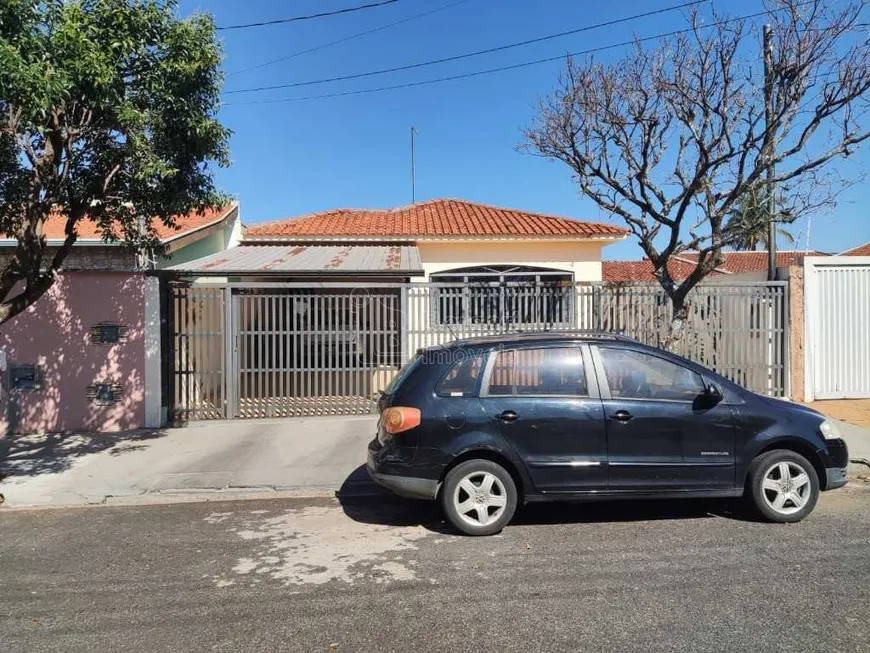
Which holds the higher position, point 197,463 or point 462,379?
point 462,379

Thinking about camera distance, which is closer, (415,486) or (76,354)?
(415,486)

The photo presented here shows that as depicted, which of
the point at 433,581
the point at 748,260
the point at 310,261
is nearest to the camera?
the point at 433,581

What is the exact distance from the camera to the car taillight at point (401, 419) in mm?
4555

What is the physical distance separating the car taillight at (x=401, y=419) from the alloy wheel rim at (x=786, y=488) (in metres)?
2.88

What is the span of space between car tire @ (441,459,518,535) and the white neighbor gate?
7.53 meters

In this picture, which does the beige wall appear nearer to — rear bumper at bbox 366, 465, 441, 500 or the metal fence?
the metal fence

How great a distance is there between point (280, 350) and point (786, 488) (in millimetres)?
6951

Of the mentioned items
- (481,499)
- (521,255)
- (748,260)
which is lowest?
(481,499)

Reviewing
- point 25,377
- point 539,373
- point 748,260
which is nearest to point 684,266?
point 748,260

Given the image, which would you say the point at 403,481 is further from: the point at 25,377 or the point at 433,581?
the point at 25,377

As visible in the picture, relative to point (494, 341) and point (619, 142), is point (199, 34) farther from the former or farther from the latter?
point (619, 142)

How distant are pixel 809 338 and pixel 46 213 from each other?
36.0 feet

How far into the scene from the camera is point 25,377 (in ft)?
26.8

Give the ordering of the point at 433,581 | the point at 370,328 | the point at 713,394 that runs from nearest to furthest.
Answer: the point at 433,581 < the point at 713,394 < the point at 370,328
